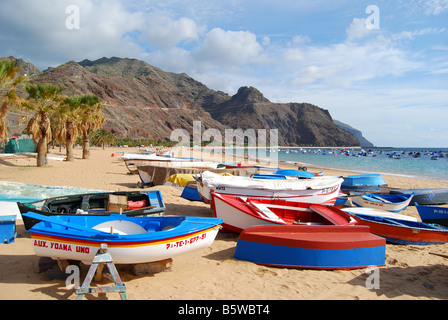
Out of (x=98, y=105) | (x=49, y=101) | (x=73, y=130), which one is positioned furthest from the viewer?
(x=98, y=105)

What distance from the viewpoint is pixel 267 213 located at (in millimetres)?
8680

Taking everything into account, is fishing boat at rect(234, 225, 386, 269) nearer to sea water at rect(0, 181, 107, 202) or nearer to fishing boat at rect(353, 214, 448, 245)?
fishing boat at rect(353, 214, 448, 245)

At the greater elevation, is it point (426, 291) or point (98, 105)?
point (98, 105)

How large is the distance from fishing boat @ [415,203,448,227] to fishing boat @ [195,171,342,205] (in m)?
3.10

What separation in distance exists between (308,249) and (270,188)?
13.6 ft

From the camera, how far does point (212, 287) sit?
5.40 metres

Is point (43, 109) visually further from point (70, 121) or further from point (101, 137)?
point (101, 137)

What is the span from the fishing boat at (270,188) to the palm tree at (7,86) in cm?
1449

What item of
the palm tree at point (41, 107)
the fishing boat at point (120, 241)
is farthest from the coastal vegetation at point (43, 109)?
the fishing boat at point (120, 241)

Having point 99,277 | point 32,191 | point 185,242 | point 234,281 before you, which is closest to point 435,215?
point 234,281
